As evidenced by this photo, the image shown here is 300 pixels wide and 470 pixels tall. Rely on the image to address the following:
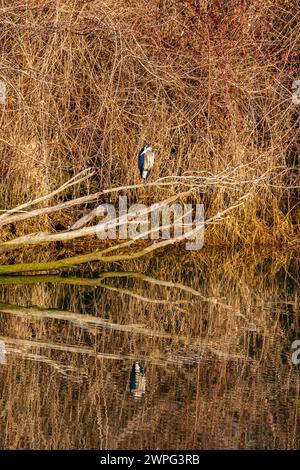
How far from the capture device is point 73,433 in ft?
18.4

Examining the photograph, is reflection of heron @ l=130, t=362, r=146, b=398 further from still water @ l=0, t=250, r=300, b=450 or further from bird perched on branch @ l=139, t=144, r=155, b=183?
bird perched on branch @ l=139, t=144, r=155, b=183

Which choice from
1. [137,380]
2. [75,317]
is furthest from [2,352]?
[75,317]

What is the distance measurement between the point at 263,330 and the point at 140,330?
83 cm

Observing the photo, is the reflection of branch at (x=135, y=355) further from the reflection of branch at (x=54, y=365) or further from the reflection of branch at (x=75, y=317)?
the reflection of branch at (x=75, y=317)

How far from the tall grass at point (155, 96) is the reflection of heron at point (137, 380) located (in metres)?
3.63

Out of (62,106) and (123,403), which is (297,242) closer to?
(62,106)

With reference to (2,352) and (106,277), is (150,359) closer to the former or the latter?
(2,352)

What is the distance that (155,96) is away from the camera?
11.2 metres

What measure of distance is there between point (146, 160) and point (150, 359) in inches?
161

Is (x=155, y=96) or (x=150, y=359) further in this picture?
(x=155, y=96)

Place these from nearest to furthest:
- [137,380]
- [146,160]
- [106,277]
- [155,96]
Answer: [137,380], [106,277], [146,160], [155,96]

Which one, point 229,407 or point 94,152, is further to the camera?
point 94,152

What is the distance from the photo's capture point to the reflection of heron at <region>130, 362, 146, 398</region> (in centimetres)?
623
